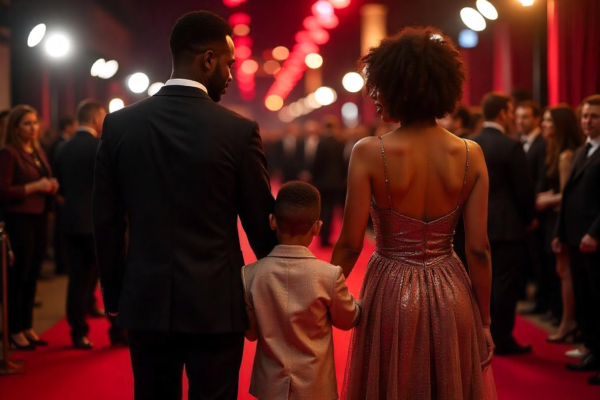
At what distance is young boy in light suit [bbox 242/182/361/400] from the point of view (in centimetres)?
264

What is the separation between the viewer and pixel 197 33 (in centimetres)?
247

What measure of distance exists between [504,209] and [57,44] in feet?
16.1

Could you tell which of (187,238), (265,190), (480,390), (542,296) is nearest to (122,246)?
(187,238)

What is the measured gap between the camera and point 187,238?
93.7 inches

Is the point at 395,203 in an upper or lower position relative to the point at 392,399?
upper

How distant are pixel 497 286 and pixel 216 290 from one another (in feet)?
11.2

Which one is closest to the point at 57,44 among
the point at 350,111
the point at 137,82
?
the point at 137,82

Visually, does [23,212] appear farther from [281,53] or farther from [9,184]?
[281,53]

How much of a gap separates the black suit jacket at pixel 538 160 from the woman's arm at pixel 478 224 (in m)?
3.73

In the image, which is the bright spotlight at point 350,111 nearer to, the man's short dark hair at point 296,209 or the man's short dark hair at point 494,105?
the man's short dark hair at point 494,105

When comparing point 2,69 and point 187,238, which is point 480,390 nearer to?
point 187,238

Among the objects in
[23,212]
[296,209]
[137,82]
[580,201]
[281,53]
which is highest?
[281,53]

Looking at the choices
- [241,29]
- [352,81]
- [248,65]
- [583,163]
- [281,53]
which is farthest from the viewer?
[248,65]

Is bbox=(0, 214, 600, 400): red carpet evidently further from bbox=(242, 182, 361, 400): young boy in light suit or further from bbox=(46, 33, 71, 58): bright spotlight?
bbox=(46, 33, 71, 58): bright spotlight
